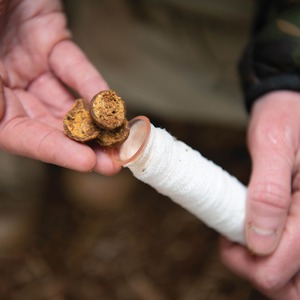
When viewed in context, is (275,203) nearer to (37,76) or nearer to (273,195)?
(273,195)

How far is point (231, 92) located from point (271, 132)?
63 centimetres

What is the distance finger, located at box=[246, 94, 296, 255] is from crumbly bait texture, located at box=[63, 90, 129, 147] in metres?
0.31

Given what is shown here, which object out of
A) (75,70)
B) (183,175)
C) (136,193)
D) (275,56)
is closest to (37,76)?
(75,70)

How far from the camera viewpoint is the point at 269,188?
3.33ft

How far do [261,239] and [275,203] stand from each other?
0.09 m

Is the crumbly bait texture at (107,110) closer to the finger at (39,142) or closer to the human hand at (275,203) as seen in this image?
the finger at (39,142)

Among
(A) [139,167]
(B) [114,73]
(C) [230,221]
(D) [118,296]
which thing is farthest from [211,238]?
(A) [139,167]

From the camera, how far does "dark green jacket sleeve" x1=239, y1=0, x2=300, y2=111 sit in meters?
1.15

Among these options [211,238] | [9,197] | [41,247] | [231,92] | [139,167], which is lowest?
[211,238]

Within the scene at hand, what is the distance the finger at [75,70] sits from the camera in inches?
41.3

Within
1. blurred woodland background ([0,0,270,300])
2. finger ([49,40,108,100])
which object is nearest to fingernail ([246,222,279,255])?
finger ([49,40,108,100])

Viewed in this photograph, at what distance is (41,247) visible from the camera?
1.97 metres

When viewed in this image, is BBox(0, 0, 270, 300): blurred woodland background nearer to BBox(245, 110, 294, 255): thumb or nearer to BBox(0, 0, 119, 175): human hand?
BBox(0, 0, 119, 175): human hand

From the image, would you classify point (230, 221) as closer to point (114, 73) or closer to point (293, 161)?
point (293, 161)
